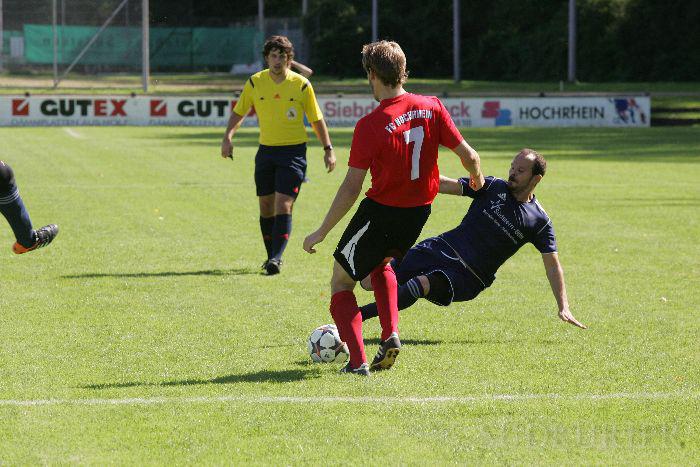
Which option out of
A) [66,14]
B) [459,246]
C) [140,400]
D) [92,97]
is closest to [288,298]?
[459,246]

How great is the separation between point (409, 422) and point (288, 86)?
599 cm

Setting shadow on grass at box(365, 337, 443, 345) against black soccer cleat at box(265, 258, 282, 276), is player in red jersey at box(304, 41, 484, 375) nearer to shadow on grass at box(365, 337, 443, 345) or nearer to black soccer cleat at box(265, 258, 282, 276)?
shadow on grass at box(365, 337, 443, 345)

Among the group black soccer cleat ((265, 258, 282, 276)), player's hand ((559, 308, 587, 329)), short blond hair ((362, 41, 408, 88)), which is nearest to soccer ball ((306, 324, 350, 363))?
player's hand ((559, 308, 587, 329))

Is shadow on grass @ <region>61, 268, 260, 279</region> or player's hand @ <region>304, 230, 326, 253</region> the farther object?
shadow on grass @ <region>61, 268, 260, 279</region>

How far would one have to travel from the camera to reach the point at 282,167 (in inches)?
460

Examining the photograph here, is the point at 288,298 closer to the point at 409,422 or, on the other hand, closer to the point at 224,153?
the point at 224,153

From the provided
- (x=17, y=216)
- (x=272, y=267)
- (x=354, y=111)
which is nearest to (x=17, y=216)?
(x=17, y=216)

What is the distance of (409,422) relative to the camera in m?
6.18

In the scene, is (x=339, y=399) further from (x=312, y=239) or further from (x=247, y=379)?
(x=312, y=239)

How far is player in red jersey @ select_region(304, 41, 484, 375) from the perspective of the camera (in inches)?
267

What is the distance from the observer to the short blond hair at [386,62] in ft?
22.0

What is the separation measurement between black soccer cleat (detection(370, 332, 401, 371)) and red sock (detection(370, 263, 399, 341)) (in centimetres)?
8

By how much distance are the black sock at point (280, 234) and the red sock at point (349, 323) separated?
4.43 m

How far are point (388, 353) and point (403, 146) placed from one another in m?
1.16
